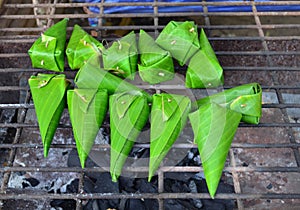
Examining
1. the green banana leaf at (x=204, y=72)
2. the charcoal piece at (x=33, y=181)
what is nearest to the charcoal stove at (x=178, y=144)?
the charcoal piece at (x=33, y=181)

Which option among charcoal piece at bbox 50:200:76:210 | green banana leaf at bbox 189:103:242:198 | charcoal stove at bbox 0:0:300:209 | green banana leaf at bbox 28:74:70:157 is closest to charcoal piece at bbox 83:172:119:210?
charcoal stove at bbox 0:0:300:209

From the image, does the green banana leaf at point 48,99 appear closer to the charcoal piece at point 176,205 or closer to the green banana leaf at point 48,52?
the green banana leaf at point 48,52

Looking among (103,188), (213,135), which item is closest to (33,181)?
(103,188)

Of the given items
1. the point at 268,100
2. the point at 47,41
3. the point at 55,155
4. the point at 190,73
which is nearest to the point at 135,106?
the point at 190,73

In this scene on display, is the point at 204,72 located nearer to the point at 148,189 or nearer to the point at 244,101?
the point at 244,101

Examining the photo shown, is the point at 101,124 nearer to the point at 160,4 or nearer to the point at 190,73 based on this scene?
the point at 190,73
